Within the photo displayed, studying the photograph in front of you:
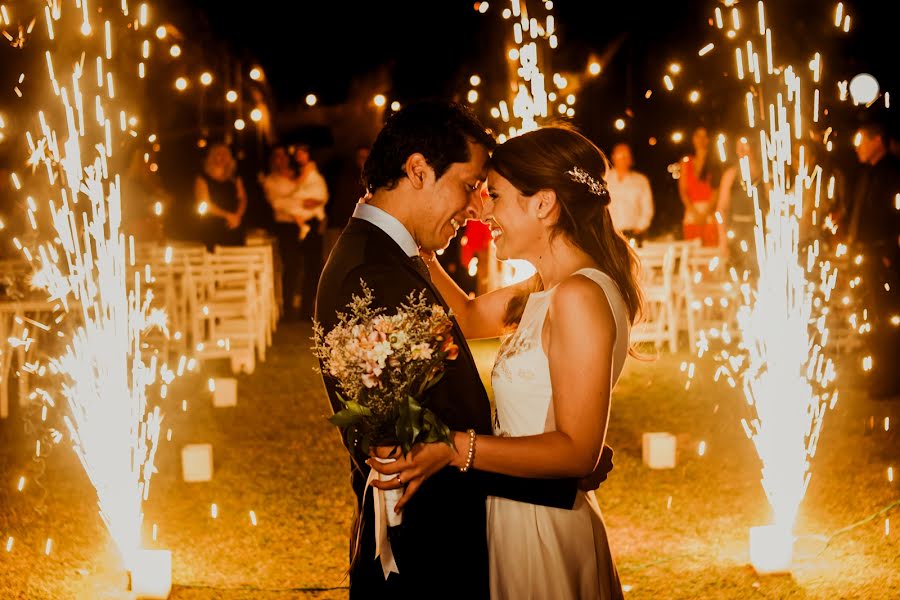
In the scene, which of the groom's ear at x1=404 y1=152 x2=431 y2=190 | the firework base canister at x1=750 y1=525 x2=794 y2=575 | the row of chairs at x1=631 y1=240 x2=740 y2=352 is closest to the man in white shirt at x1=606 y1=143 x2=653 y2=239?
the row of chairs at x1=631 y1=240 x2=740 y2=352

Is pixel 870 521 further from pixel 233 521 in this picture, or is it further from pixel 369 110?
pixel 369 110

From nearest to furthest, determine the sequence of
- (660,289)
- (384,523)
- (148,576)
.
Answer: (384,523)
(148,576)
(660,289)

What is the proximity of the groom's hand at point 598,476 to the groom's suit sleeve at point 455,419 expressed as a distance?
54 mm

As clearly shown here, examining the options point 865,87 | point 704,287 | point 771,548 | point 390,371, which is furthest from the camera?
point 865,87

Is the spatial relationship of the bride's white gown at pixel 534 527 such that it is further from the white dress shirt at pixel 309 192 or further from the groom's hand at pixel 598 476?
the white dress shirt at pixel 309 192

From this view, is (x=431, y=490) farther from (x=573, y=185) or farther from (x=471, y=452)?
(x=573, y=185)

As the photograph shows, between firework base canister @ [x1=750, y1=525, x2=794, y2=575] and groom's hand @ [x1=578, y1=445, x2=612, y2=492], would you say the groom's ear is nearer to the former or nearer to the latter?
groom's hand @ [x1=578, y1=445, x2=612, y2=492]

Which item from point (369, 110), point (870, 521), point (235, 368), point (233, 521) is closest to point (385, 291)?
point (233, 521)

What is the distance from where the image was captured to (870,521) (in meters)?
5.64

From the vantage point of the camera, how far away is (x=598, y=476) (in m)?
2.99

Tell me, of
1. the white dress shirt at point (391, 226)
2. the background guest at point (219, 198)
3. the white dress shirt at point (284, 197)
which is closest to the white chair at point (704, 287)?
the white dress shirt at point (284, 197)

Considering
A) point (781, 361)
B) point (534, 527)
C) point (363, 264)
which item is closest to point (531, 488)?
point (534, 527)

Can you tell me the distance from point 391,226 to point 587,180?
0.55 meters

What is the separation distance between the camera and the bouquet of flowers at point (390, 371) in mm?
2445
